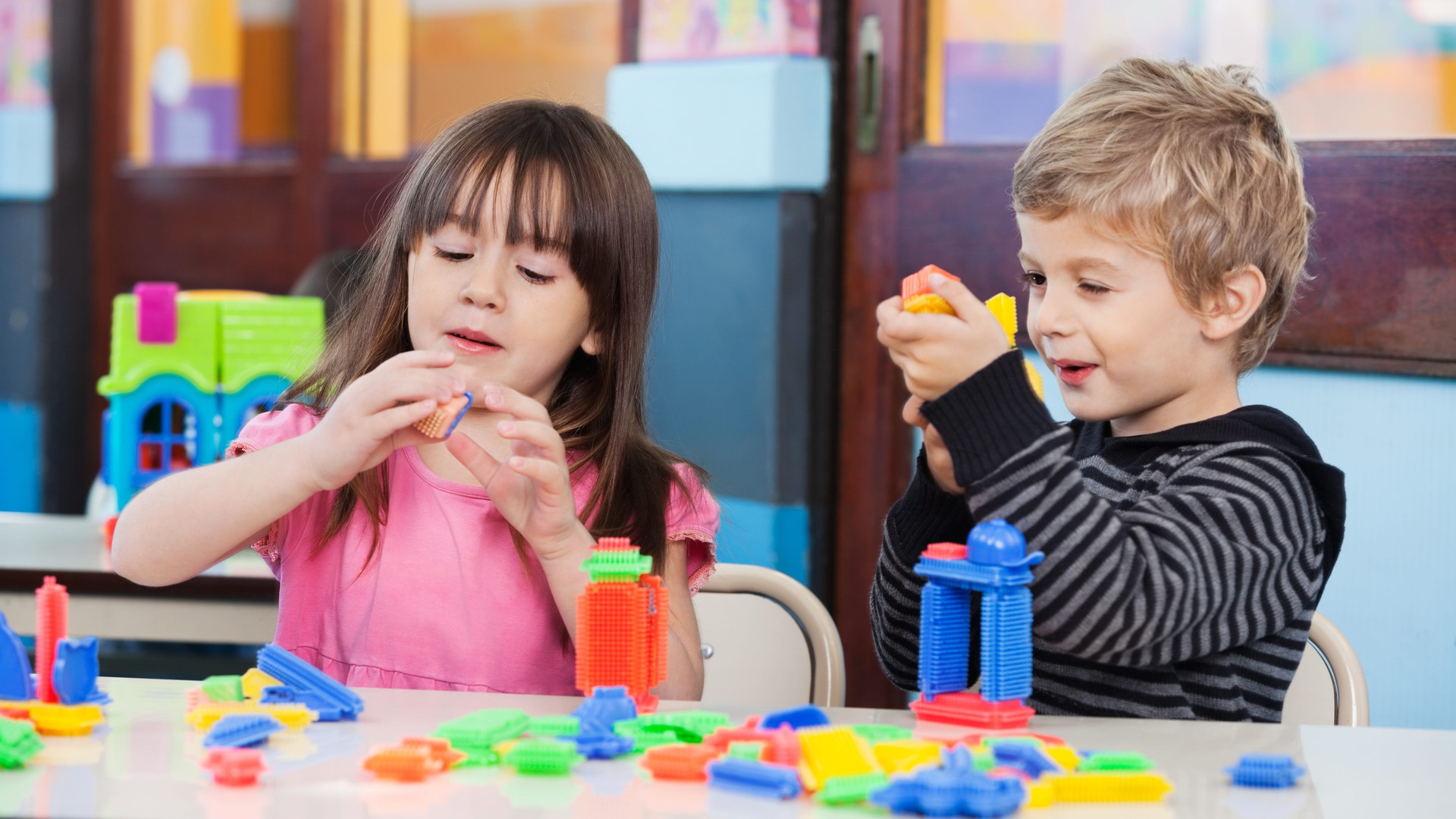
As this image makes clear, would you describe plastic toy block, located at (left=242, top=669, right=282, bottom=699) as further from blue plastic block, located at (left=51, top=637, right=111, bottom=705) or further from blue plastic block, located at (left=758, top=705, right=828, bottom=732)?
blue plastic block, located at (left=758, top=705, right=828, bottom=732)

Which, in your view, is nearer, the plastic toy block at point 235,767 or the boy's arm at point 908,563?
the plastic toy block at point 235,767

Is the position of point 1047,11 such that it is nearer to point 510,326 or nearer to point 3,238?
point 510,326

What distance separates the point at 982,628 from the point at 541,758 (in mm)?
257

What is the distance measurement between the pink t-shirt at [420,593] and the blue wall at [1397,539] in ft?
2.70

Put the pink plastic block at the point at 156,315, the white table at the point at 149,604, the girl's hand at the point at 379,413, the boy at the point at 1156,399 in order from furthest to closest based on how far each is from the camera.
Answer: the pink plastic block at the point at 156,315, the white table at the point at 149,604, the girl's hand at the point at 379,413, the boy at the point at 1156,399

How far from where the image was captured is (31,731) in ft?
2.45

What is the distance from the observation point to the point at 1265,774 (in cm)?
74

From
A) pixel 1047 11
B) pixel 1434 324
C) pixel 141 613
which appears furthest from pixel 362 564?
pixel 1047 11

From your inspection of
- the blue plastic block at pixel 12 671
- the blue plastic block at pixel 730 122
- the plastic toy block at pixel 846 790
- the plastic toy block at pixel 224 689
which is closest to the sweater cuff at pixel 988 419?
the plastic toy block at pixel 846 790

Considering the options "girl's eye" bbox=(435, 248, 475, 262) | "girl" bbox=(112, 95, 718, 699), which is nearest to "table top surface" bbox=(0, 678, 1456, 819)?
"girl" bbox=(112, 95, 718, 699)

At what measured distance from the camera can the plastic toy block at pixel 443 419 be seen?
0.99 metres

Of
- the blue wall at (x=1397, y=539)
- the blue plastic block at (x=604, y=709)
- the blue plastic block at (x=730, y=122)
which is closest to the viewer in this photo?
the blue plastic block at (x=604, y=709)

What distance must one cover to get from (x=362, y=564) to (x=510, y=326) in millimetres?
232

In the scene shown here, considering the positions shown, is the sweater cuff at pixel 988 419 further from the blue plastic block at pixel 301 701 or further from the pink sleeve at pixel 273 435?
the pink sleeve at pixel 273 435
